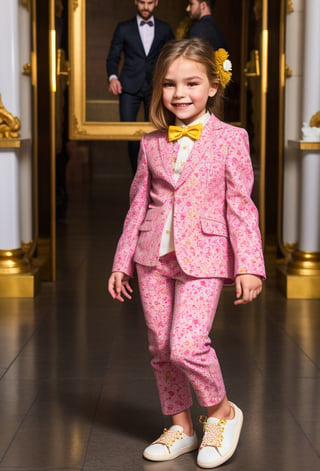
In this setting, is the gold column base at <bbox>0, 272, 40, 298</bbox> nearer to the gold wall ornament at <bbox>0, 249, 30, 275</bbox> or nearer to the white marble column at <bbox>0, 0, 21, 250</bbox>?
the gold wall ornament at <bbox>0, 249, 30, 275</bbox>

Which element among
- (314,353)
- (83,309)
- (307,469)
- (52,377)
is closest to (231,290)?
(83,309)

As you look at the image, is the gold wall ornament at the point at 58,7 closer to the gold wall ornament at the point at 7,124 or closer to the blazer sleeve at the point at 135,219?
the gold wall ornament at the point at 7,124

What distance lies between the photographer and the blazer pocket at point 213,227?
132 inches

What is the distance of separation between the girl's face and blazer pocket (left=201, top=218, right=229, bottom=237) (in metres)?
0.37

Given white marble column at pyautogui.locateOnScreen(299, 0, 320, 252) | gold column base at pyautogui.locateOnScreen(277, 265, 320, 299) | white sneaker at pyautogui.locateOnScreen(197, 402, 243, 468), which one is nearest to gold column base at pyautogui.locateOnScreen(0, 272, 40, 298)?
gold column base at pyautogui.locateOnScreen(277, 265, 320, 299)

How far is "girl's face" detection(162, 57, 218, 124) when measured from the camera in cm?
335

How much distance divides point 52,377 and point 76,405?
459 millimetres

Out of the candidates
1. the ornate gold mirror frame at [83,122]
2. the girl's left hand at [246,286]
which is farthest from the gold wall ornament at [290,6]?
the girl's left hand at [246,286]

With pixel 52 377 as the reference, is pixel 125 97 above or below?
above

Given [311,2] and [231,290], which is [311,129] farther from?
[231,290]

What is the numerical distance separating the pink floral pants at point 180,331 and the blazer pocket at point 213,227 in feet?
0.50

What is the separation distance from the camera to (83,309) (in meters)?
6.23

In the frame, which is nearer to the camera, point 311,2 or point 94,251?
point 311,2

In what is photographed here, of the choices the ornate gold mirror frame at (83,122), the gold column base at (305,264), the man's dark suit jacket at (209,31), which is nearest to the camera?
the gold column base at (305,264)
